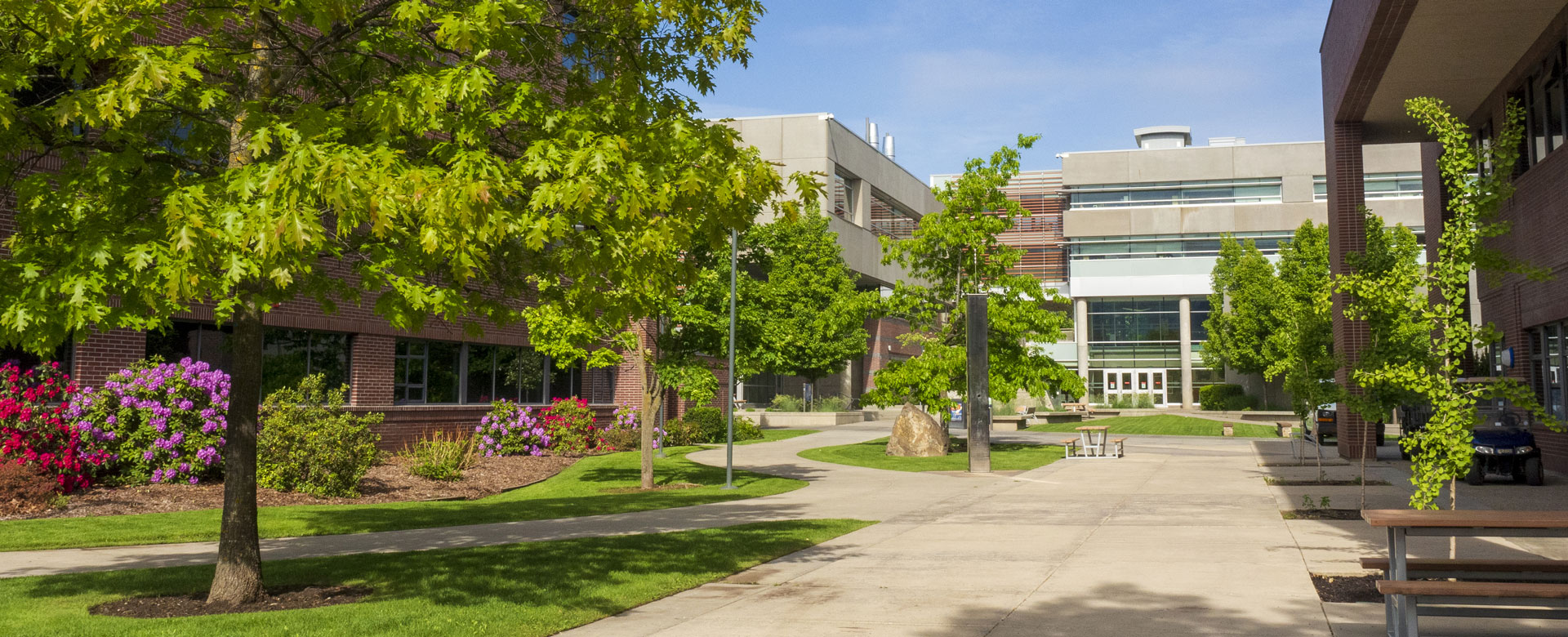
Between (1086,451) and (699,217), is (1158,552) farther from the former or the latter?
(1086,451)

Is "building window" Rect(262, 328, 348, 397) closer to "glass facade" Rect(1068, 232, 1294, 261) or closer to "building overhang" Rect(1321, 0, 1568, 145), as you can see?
"building overhang" Rect(1321, 0, 1568, 145)

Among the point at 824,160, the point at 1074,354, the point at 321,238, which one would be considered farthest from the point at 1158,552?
the point at 1074,354

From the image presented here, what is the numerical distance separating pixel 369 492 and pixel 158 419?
3505mm

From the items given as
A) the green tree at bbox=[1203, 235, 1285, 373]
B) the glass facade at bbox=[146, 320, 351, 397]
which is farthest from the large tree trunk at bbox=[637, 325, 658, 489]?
the green tree at bbox=[1203, 235, 1285, 373]

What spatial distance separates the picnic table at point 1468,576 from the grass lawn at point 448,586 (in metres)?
5.35

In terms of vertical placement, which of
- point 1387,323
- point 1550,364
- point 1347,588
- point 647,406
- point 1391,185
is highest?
point 1391,185

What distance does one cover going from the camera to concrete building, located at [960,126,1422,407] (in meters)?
66.8

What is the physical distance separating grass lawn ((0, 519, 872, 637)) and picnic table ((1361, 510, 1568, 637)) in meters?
5.35

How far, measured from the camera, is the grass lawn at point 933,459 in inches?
1076

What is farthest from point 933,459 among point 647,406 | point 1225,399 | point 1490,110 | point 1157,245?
point 1157,245

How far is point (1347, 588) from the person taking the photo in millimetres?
9195

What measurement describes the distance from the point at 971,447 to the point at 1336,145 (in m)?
11.6

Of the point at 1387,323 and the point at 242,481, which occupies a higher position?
the point at 1387,323

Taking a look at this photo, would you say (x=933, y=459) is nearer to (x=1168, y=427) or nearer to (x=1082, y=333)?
(x=1168, y=427)
